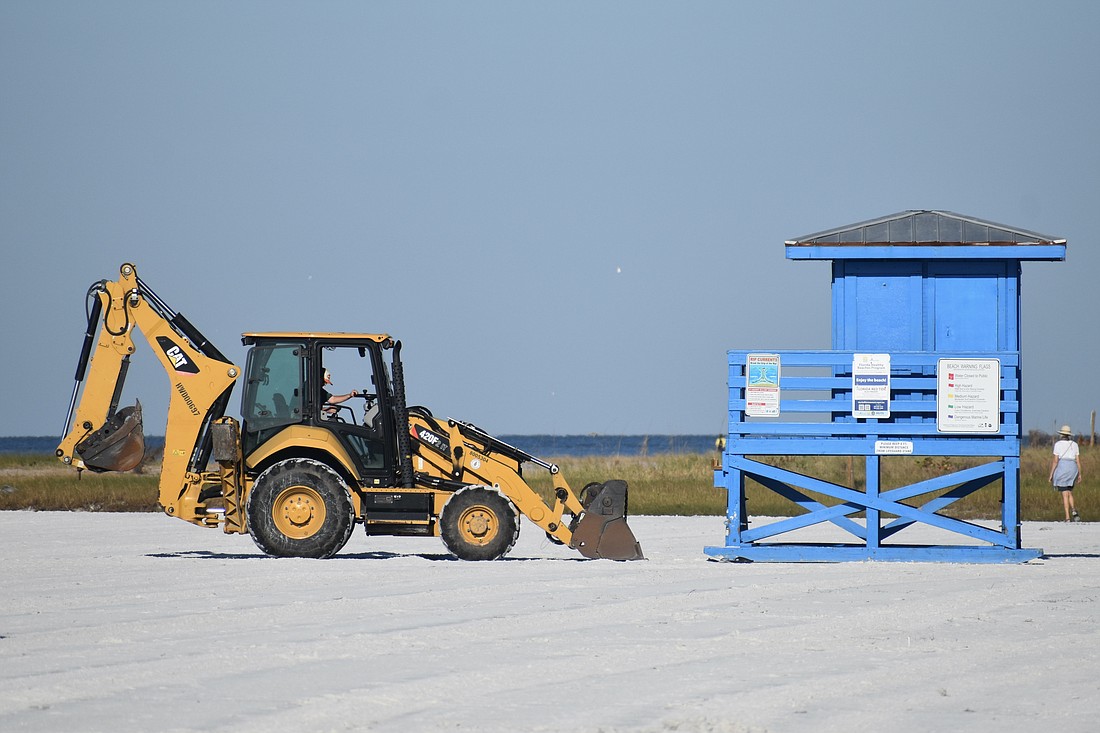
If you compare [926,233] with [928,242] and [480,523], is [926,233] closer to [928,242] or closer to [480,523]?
[928,242]

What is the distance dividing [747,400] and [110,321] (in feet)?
24.2

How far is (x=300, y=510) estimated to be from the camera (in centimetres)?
1572

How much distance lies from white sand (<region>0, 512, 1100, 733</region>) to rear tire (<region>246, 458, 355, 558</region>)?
0.30 meters

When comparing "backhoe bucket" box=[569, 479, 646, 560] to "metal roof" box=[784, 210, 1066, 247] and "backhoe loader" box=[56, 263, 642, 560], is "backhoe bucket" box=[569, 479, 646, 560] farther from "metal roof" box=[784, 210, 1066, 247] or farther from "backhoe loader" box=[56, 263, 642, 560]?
"metal roof" box=[784, 210, 1066, 247]

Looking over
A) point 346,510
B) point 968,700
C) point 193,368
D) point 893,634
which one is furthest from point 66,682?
point 193,368

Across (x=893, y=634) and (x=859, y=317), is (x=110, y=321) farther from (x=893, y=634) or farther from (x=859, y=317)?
(x=893, y=634)

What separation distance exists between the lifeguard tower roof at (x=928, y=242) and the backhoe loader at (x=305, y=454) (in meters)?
3.82

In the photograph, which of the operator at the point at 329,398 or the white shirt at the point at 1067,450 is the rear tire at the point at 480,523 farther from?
the white shirt at the point at 1067,450

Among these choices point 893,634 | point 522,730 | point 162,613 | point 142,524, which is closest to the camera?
point 522,730

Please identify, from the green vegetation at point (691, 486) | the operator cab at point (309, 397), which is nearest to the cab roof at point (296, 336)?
the operator cab at point (309, 397)

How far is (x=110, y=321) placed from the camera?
1641cm

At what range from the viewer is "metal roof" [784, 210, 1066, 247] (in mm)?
16375

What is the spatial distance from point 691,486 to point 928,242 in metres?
13.9

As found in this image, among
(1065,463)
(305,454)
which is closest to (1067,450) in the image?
(1065,463)
